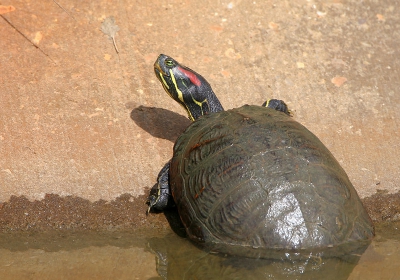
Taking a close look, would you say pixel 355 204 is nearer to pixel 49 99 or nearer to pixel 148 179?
pixel 148 179

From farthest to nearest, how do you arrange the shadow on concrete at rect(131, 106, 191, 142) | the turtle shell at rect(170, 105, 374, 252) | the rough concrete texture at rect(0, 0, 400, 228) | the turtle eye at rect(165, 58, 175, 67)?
the shadow on concrete at rect(131, 106, 191, 142) < the turtle eye at rect(165, 58, 175, 67) < the rough concrete texture at rect(0, 0, 400, 228) < the turtle shell at rect(170, 105, 374, 252)

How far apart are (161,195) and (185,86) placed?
4.03 feet

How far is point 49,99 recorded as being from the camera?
5.72 metres

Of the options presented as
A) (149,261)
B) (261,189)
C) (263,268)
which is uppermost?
(261,189)

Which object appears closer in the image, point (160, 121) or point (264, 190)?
point (264, 190)

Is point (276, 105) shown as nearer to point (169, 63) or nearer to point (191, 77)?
point (191, 77)

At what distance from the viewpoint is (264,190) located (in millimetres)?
4102

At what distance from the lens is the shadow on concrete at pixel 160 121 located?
5.68 metres

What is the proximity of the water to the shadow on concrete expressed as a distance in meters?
1.20

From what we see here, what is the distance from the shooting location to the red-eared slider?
4027 mm

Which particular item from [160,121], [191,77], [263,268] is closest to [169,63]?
[191,77]

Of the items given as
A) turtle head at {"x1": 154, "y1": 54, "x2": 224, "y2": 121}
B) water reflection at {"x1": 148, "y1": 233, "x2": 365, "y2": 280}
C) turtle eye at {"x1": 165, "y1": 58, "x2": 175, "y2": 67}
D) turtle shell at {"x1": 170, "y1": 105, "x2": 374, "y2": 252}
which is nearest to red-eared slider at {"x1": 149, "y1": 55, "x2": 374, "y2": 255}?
turtle shell at {"x1": 170, "y1": 105, "x2": 374, "y2": 252}

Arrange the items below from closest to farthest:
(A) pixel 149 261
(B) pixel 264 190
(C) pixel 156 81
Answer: (B) pixel 264 190
(A) pixel 149 261
(C) pixel 156 81

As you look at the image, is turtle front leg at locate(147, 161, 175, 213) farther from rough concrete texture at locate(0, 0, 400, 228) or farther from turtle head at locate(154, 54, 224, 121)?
turtle head at locate(154, 54, 224, 121)
